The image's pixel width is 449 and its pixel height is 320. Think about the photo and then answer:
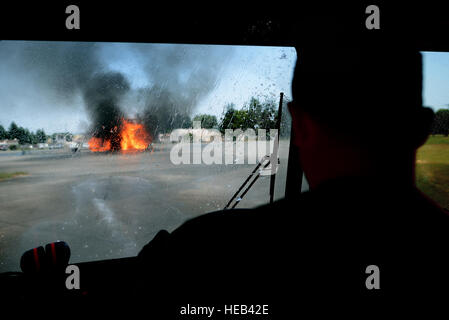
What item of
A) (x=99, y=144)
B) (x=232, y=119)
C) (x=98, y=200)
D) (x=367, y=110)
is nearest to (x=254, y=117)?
(x=232, y=119)

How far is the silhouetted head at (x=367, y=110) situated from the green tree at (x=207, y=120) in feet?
7.65

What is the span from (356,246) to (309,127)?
177mm

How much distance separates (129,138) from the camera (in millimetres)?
3680

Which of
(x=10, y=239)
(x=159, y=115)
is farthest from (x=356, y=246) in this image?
(x=10, y=239)

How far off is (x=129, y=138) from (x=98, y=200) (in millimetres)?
8297

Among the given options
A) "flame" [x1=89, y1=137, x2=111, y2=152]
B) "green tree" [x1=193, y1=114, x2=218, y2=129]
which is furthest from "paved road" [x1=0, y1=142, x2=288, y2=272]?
"flame" [x1=89, y1=137, x2=111, y2=152]

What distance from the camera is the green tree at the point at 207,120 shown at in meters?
2.67

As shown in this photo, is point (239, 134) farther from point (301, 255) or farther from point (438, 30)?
point (301, 255)

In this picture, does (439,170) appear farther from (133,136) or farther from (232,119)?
(133,136)

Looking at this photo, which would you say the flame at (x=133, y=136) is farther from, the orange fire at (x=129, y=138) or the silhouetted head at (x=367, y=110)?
the silhouetted head at (x=367, y=110)

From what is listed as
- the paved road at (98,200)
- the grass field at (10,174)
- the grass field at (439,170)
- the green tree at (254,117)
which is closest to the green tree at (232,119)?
the green tree at (254,117)

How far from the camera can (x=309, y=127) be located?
34 centimetres

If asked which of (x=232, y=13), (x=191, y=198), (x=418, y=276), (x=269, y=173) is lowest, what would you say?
(x=191, y=198)

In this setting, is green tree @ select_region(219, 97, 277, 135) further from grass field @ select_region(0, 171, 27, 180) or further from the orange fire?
grass field @ select_region(0, 171, 27, 180)
